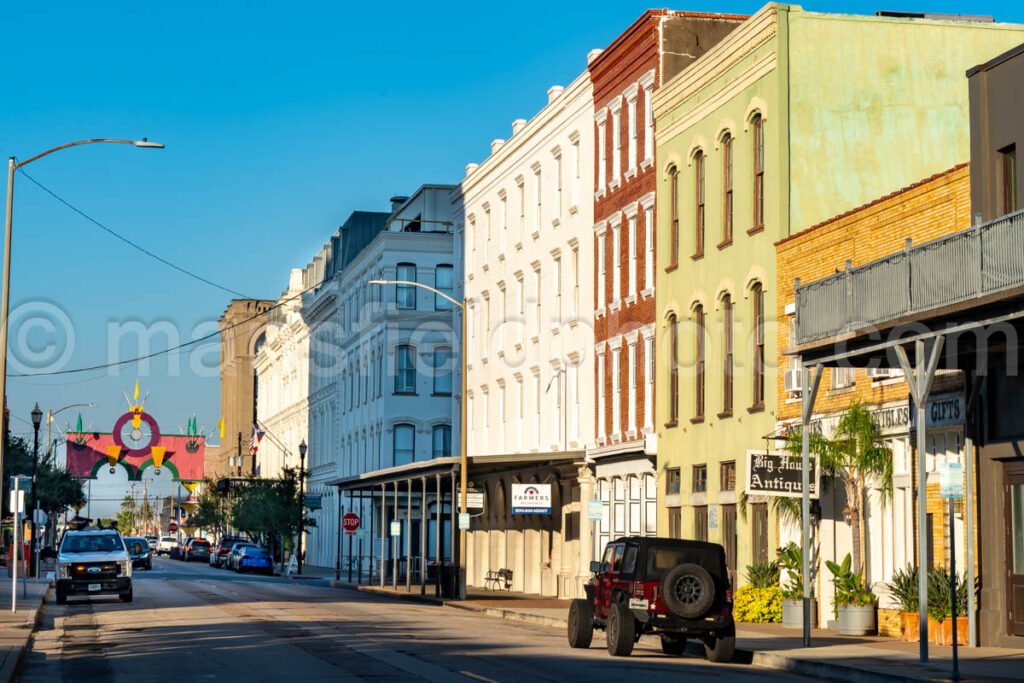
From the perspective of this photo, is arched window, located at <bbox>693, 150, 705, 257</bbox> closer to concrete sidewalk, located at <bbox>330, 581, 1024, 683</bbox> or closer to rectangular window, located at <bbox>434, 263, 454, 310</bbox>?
concrete sidewalk, located at <bbox>330, 581, 1024, 683</bbox>

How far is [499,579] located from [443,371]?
22.5 meters

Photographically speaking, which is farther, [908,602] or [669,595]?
[908,602]

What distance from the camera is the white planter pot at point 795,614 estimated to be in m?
32.2

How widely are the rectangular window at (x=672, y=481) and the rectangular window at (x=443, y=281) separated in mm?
37370

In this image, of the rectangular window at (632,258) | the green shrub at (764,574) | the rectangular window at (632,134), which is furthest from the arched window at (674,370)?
the green shrub at (764,574)

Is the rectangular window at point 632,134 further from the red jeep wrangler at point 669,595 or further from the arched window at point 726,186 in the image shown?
the red jeep wrangler at point 669,595

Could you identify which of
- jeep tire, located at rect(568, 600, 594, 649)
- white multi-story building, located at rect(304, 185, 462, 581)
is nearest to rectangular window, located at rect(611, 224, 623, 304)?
jeep tire, located at rect(568, 600, 594, 649)

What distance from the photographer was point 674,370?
137ft

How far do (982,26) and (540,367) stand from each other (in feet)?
66.8

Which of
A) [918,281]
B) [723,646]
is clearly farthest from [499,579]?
[918,281]

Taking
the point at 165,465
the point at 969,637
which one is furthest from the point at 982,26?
the point at 165,465

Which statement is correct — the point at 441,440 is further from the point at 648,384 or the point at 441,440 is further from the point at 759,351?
the point at 759,351

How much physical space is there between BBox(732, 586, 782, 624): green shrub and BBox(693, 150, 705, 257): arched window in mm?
9390

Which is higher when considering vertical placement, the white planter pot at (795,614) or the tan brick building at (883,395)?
the tan brick building at (883,395)
